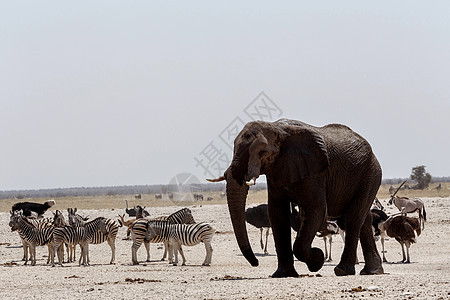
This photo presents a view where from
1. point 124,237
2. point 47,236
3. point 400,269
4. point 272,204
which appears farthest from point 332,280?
point 124,237

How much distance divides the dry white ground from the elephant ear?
1916 mm

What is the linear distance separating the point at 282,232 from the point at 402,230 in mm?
7537

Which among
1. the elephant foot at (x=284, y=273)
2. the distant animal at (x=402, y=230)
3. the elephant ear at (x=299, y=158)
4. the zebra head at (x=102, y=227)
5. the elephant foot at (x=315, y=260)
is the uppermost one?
the elephant ear at (x=299, y=158)

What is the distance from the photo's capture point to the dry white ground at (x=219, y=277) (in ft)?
39.5

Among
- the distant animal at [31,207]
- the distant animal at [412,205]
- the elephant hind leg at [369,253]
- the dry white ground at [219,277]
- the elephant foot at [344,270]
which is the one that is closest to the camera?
the dry white ground at [219,277]

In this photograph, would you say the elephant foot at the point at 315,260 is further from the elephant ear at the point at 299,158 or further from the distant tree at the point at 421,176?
the distant tree at the point at 421,176

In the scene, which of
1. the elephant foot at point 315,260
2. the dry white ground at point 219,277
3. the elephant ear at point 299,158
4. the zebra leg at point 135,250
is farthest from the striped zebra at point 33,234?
the elephant ear at point 299,158

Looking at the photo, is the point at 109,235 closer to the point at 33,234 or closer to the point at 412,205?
the point at 33,234

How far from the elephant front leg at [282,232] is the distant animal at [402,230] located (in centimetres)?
728

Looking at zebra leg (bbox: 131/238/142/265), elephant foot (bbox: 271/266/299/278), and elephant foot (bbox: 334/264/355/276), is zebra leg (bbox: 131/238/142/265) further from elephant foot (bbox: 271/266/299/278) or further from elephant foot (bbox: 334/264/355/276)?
elephant foot (bbox: 334/264/355/276)

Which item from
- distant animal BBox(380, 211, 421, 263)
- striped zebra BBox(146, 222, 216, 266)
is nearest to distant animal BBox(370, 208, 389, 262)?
distant animal BBox(380, 211, 421, 263)

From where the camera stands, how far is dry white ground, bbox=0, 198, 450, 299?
12.0 meters

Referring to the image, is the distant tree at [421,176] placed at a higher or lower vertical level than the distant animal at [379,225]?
higher

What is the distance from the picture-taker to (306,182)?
1409 cm
